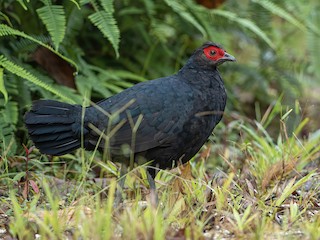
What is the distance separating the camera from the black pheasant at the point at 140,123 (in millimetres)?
4219

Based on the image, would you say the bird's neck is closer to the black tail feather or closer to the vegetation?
the vegetation

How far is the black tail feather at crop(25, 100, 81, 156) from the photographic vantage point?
4.24m

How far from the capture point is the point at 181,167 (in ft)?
15.3

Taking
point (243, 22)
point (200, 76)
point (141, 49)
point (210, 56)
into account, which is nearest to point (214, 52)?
point (210, 56)

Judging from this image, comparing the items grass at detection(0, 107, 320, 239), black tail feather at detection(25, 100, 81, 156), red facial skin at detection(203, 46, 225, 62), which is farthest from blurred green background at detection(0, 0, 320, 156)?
red facial skin at detection(203, 46, 225, 62)

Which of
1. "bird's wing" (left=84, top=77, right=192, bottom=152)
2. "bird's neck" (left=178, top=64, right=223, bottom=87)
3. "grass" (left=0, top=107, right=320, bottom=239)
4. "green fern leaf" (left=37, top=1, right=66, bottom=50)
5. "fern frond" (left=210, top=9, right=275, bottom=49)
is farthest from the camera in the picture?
"fern frond" (left=210, top=9, right=275, bottom=49)

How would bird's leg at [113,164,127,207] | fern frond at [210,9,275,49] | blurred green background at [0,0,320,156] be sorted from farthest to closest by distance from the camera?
1. fern frond at [210,9,275,49]
2. blurred green background at [0,0,320,156]
3. bird's leg at [113,164,127,207]

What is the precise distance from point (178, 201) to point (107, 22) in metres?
1.82

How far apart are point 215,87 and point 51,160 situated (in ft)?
4.38

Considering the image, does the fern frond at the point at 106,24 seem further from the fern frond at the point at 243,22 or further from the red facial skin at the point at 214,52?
the fern frond at the point at 243,22

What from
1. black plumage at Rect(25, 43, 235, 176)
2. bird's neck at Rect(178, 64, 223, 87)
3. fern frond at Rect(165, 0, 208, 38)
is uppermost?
fern frond at Rect(165, 0, 208, 38)

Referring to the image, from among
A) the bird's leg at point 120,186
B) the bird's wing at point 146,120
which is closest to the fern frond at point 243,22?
the bird's wing at point 146,120

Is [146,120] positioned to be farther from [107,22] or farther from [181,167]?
[107,22]

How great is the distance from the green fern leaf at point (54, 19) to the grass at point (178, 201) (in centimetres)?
86
